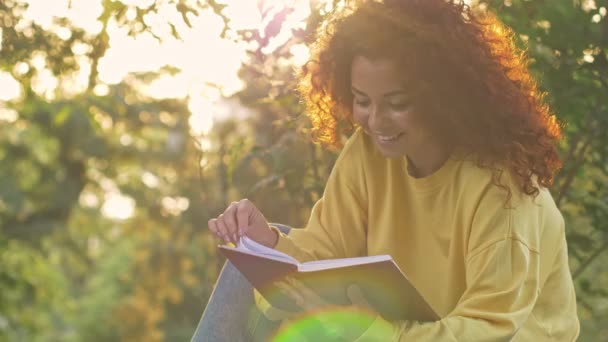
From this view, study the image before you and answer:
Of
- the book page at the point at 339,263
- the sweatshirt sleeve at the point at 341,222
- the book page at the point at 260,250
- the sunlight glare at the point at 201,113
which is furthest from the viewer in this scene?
the sunlight glare at the point at 201,113

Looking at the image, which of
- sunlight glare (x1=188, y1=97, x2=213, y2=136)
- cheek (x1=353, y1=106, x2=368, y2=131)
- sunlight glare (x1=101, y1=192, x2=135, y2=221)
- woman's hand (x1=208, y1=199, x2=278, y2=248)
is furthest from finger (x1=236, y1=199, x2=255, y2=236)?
sunlight glare (x1=101, y1=192, x2=135, y2=221)

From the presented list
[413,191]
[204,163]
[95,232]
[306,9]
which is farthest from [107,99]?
[95,232]

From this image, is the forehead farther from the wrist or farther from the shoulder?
the wrist

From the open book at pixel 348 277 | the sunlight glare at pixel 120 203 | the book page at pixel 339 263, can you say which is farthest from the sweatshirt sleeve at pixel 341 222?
the sunlight glare at pixel 120 203

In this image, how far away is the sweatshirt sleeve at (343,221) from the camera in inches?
104

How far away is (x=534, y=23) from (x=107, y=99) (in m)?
1.32

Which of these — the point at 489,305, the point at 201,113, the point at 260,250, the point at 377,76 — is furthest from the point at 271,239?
the point at 201,113

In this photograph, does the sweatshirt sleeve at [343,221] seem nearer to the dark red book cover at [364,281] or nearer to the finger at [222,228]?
the finger at [222,228]

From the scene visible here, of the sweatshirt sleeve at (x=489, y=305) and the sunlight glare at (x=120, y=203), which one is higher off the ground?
the sweatshirt sleeve at (x=489, y=305)

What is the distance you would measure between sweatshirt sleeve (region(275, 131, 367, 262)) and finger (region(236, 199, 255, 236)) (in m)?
0.14

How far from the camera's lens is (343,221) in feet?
8.70

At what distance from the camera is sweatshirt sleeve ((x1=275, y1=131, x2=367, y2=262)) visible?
104 inches

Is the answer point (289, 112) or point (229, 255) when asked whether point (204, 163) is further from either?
point (229, 255)

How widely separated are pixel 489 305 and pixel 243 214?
0.64 meters
